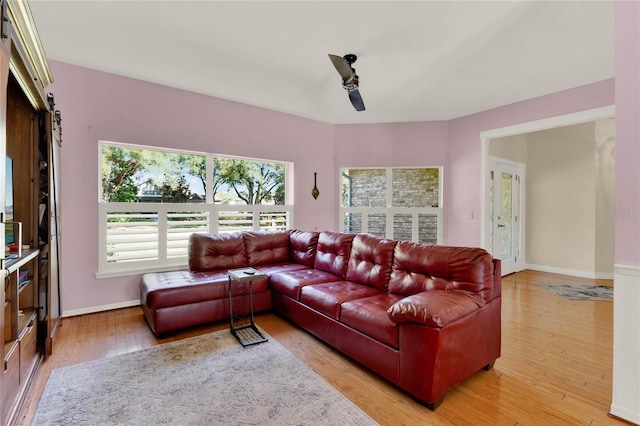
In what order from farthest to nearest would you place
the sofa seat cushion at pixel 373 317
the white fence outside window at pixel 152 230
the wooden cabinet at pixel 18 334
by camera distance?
the white fence outside window at pixel 152 230
the sofa seat cushion at pixel 373 317
the wooden cabinet at pixel 18 334

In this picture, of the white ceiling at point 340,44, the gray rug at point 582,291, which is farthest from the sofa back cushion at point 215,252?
the gray rug at point 582,291

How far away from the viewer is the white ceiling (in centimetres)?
236

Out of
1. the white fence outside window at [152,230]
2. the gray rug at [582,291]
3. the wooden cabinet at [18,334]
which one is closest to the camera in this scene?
the wooden cabinet at [18,334]

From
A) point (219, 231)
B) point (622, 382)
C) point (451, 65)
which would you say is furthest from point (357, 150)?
point (622, 382)

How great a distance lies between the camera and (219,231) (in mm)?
4375

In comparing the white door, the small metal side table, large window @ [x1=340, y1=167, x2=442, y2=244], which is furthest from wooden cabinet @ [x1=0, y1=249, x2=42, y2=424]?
the white door

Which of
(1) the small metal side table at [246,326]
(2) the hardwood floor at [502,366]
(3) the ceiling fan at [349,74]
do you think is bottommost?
(2) the hardwood floor at [502,366]

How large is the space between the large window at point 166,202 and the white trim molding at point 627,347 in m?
4.05

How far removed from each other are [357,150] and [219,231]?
2.79 meters

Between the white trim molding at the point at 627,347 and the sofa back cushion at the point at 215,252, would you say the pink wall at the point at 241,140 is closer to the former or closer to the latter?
the sofa back cushion at the point at 215,252

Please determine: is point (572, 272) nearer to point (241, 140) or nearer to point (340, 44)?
point (340, 44)

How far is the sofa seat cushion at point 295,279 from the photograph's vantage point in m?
3.09

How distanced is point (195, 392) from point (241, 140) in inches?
134

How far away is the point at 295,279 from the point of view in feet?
10.5
